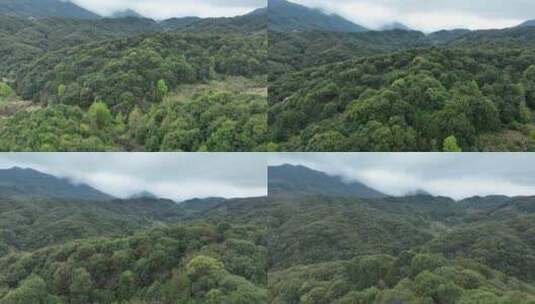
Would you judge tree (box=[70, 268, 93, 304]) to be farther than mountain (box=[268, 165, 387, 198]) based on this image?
Yes

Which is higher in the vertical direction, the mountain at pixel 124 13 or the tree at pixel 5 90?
the mountain at pixel 124 13

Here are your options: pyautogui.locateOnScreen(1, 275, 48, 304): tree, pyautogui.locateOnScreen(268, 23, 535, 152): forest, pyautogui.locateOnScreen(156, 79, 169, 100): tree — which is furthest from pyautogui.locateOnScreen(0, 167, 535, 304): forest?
pyautogui.locateOnScreen(156, 79, 169, 100): tree

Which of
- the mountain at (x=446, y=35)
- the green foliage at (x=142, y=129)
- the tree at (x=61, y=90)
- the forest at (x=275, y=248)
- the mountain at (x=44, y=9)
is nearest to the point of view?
the green foliage at (x=142, y=129)

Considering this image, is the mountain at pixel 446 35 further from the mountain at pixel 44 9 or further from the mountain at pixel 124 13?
the mountain at pixel 44 9

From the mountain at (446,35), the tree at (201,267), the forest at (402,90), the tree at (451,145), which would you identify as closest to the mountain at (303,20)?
the forest at (402,90)

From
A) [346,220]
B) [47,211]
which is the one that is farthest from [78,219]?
[346,220]

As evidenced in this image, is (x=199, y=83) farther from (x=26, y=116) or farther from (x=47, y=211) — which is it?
(x=47, y=211)

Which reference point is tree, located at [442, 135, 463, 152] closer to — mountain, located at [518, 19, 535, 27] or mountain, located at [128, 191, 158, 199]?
mountain, located at [518, 19, 535, 27]
